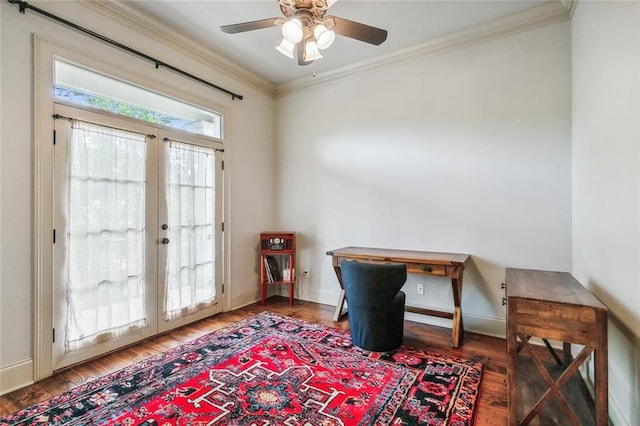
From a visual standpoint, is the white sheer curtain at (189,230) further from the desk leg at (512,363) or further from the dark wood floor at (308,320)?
the desk leg at (512,363)

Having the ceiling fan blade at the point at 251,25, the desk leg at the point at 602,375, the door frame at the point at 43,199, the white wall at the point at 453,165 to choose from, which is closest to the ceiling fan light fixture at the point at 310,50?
the ceiling fan blade at the point at 251,25

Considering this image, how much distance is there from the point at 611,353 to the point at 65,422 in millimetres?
3190

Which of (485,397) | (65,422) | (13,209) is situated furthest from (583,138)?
(13,209)

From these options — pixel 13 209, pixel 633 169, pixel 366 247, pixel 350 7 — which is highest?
pixel 350 7

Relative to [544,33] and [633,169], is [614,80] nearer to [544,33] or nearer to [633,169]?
[633,169]

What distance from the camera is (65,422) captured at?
170 cm

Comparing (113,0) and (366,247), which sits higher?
(113,0)

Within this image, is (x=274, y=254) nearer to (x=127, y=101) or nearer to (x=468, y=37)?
(x=127, y=101)

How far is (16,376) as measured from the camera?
2059 mm

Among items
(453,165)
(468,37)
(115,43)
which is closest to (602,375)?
(453,165)

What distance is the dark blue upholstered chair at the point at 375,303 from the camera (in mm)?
2441

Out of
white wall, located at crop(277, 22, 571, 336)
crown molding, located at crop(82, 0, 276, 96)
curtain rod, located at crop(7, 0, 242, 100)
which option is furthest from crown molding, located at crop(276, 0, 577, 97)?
curtain rod, located at crop(7, 0, 242, 100)

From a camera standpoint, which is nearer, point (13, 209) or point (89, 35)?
point (13, 209)

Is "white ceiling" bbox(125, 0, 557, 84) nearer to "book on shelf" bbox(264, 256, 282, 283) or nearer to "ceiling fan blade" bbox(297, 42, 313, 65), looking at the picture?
"ceiling fan blade" bbox(297, 42, 313, 65)
